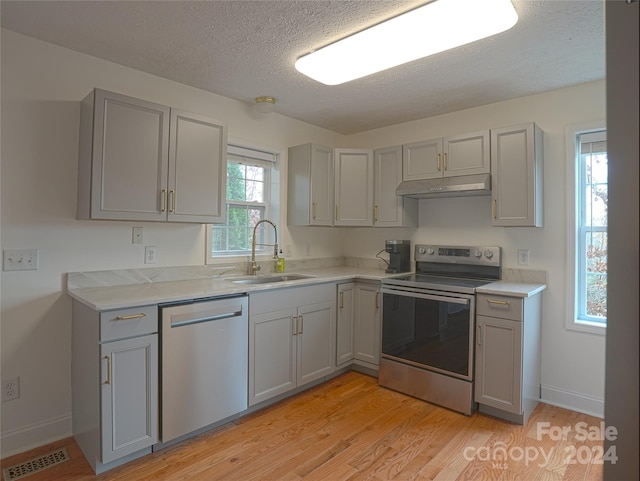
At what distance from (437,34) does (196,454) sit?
2.67 meters

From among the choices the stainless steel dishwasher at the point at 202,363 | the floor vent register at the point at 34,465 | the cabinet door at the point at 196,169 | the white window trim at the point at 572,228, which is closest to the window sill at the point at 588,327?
the white window trim at the point at 572,228

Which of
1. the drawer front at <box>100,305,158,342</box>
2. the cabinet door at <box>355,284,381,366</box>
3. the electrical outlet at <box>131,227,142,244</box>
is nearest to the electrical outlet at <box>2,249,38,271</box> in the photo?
the electrical outlet at <box>131,227,142,244</box>

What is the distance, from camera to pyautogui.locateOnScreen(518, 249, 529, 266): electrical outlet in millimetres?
2936

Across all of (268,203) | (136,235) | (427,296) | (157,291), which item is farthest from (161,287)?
(427,296)

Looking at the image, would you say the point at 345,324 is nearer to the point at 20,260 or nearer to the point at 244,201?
the point at 244,201

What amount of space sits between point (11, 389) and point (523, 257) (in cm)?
361

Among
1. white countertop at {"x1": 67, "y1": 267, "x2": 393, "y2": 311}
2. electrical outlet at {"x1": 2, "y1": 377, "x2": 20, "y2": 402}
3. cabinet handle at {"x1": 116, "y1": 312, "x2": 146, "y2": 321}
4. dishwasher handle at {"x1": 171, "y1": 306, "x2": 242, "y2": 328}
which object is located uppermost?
white countertop at {"x1": 67, "y1": 267, "x2": 393, "y2": 311}

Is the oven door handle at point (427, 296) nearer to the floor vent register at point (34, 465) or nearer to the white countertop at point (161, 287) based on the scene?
the white countertop at point (161, 287)

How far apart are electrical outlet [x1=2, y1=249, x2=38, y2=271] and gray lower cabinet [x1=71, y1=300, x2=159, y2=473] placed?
39 cm

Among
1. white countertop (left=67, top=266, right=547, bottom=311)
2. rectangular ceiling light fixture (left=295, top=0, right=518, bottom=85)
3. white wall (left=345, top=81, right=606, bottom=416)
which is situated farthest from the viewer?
white wall (left=345, top=81, right=606, bottom=416)

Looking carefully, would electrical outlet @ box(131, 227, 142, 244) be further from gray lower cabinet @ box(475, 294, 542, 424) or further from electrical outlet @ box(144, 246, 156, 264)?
gray lower cabinet @ box(475, 294, 542, 424)

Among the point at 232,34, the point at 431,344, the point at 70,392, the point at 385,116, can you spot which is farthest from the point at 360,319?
the point at 232,34

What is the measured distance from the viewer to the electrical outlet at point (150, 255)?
102 inches

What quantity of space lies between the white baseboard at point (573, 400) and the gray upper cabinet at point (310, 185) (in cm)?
230
